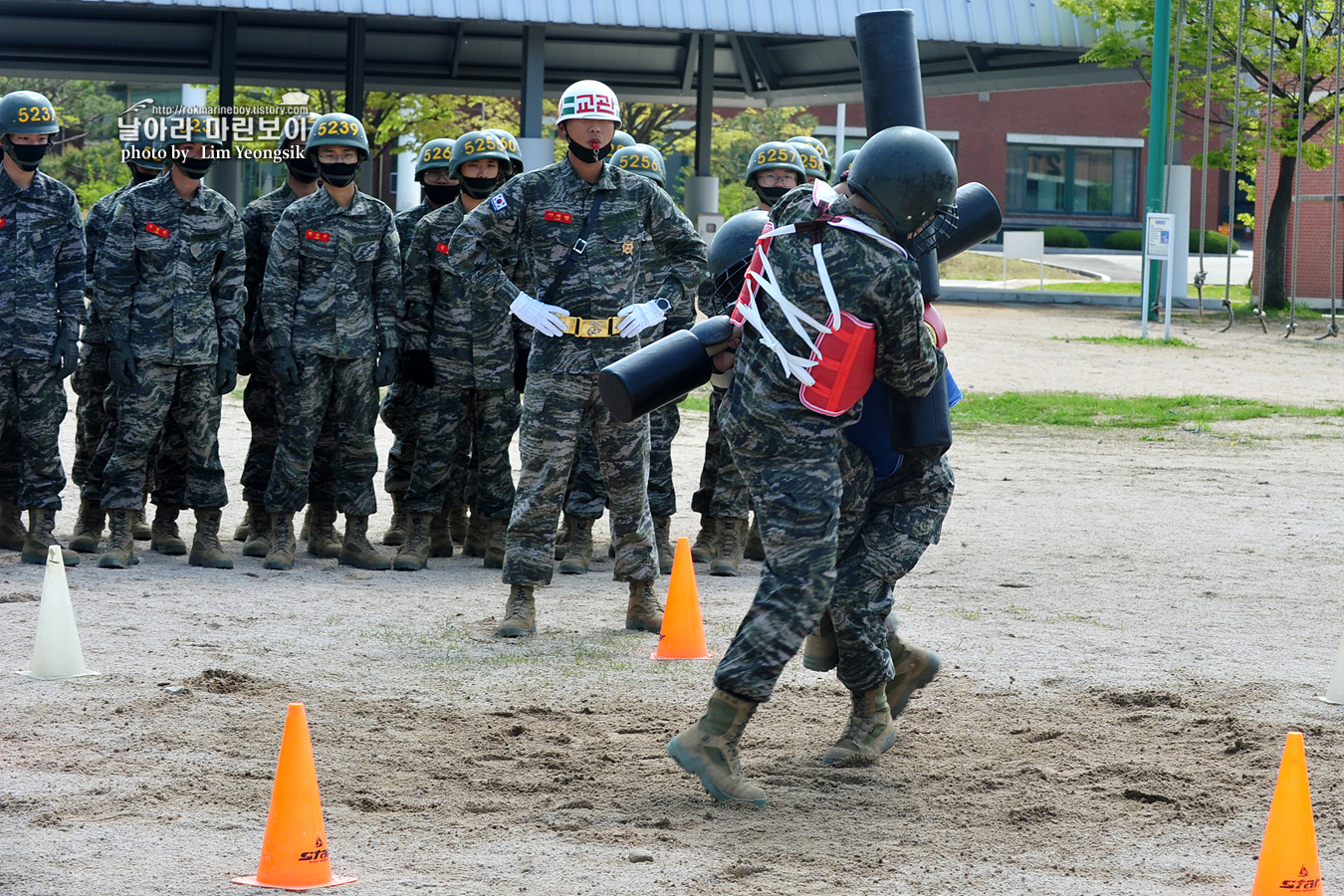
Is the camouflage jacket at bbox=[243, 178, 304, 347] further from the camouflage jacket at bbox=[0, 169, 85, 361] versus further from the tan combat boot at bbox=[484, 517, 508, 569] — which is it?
the tan combat boot at bbox=[484, 517, 508, 569]

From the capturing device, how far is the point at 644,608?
7.64 m

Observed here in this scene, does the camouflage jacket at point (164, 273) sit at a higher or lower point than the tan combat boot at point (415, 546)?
higher

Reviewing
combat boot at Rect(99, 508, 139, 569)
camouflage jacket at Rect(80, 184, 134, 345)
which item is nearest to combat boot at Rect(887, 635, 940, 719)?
combat boot at Rect(99, 508, 139, 569)

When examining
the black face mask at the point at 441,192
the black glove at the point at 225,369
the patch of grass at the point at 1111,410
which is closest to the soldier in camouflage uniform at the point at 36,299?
the black glove at the point at 225,369

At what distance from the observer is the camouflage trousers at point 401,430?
9.63 metres

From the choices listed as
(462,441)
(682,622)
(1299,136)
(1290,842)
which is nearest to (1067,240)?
(1299,136)

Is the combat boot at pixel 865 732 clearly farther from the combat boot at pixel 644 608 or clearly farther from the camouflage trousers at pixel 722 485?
the camouflage trousers at pixel 722 485

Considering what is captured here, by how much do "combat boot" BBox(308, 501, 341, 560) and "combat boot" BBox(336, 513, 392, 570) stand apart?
0.32m

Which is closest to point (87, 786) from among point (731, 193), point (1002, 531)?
point (1002, 531)

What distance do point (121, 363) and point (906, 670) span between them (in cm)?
512

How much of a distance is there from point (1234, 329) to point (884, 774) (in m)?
24.4

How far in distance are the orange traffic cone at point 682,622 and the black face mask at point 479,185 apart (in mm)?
3075

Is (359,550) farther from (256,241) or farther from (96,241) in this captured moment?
(96,241)

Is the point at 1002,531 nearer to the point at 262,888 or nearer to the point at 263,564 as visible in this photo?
the point at 263,564
